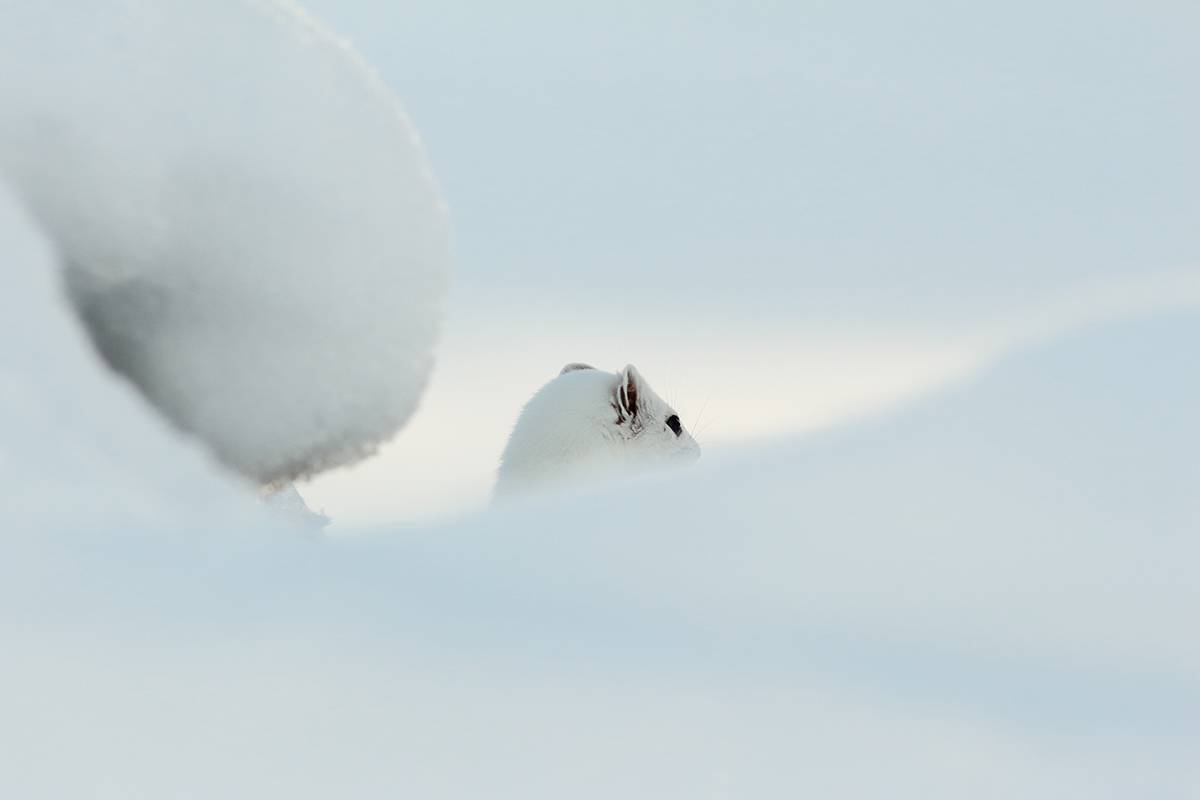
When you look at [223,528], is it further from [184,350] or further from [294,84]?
[294,84]

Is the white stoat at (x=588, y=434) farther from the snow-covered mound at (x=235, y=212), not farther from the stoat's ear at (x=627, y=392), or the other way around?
the snow-covered mound at (x=235, y=212)

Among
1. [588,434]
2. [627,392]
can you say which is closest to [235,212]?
[588,434]

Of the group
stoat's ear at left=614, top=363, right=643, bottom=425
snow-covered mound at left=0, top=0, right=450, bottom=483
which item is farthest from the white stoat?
snow-covered mound at left=0, top=0, right=450, bottom=483

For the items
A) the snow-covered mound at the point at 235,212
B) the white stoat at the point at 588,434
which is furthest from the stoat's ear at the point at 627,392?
the snow-covered mound at the point at 235,212

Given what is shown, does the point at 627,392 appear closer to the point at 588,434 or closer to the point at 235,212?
the point at 588,434

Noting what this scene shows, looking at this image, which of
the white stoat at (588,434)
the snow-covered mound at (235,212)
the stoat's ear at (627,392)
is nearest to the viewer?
the snow-covered mound at (235,212)

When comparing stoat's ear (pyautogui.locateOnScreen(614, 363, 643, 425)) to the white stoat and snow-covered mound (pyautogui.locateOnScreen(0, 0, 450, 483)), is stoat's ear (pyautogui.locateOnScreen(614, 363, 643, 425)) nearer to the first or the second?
the white stoat

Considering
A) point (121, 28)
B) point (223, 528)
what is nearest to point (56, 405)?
point (223, 528)
